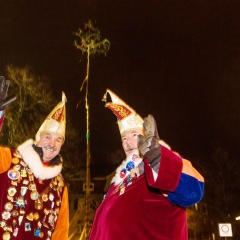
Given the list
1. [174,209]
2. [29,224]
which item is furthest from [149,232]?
[29,224]

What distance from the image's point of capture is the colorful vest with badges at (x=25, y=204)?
4285 millimetres

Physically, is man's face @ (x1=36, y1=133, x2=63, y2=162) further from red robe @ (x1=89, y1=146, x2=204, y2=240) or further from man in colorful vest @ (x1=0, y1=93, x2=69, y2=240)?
red robe @ (x1=89, y1=146, x2=204, y2=240)

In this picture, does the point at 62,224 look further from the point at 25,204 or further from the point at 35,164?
the point at 35,164

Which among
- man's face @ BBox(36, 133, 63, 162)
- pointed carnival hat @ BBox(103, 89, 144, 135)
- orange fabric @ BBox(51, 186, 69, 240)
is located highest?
pointed carnival hat @ BBox(103, 89, 144, 135)

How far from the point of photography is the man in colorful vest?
4.31m

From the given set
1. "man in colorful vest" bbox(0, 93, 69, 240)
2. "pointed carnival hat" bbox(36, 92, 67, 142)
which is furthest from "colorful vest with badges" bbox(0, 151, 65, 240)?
"pointed carnival hat" bbox(36, 92, 67, 142)

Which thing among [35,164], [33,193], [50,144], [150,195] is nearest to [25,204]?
[33,193]

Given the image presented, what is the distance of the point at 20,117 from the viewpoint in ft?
45.9

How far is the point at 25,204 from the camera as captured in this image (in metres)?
4.43

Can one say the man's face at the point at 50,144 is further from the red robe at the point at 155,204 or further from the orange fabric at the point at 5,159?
the red robe at the point at 155,204

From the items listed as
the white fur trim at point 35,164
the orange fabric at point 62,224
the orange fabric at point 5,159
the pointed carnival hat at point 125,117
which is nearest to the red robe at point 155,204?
the pointed carnival hat at point 125,117

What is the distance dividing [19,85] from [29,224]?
34.4 feet

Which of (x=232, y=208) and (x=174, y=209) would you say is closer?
(x=174, y=209)

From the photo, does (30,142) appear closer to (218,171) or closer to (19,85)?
(19,85)
